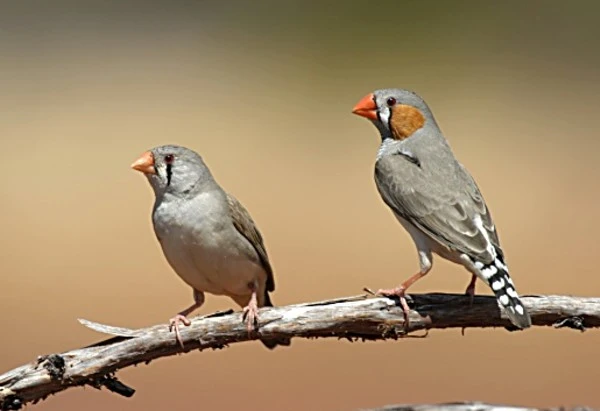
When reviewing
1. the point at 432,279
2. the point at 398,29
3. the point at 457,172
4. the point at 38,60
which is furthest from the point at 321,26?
the point at 457,172

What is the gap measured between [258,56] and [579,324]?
37.3 ft

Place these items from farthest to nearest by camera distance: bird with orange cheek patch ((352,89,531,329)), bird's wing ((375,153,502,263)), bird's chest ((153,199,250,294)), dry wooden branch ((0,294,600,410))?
bird's chest ((153,199,250,294)) < bird's wing ((375,153,502,263)) < bird with orange cheek patch ((352,89,531,329)) < dry wooden branch ((0,294,600,410))

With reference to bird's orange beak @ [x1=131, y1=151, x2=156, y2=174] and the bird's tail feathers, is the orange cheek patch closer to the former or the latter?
the bird's tail feathers

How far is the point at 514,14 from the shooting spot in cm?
1694

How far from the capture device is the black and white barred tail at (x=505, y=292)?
14.5 ft

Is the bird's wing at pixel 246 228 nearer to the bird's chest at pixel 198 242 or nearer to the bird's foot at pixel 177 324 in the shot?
the bird's chest at pixel 198 242

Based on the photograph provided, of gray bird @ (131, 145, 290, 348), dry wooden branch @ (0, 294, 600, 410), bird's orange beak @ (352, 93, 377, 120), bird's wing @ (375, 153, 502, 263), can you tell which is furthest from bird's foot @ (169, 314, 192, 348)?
bird's orange beak @ (352, 93, 377, 120)

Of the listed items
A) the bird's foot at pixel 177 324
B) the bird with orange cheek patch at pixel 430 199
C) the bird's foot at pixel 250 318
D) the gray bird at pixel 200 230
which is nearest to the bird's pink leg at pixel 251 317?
the bird's foot at pixel 250 318

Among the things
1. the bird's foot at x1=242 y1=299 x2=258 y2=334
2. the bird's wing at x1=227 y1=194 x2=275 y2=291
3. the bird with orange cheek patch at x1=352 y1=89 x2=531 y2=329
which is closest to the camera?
the bird's foot at x1=242 y1=299 x2=258 y2=334

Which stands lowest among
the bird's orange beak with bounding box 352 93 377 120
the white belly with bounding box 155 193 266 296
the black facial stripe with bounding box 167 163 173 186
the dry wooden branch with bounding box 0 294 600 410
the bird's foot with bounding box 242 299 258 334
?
the dry wooden branch with bounding box 0 294 600 410

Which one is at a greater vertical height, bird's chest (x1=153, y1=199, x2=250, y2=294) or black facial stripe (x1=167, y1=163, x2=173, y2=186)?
black facial stripe (x1=167, y1=163, x2=173, y2=186)

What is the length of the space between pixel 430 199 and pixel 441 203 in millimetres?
47

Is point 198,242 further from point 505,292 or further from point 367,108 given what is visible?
point 505,292

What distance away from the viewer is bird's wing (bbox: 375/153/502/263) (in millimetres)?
4816
